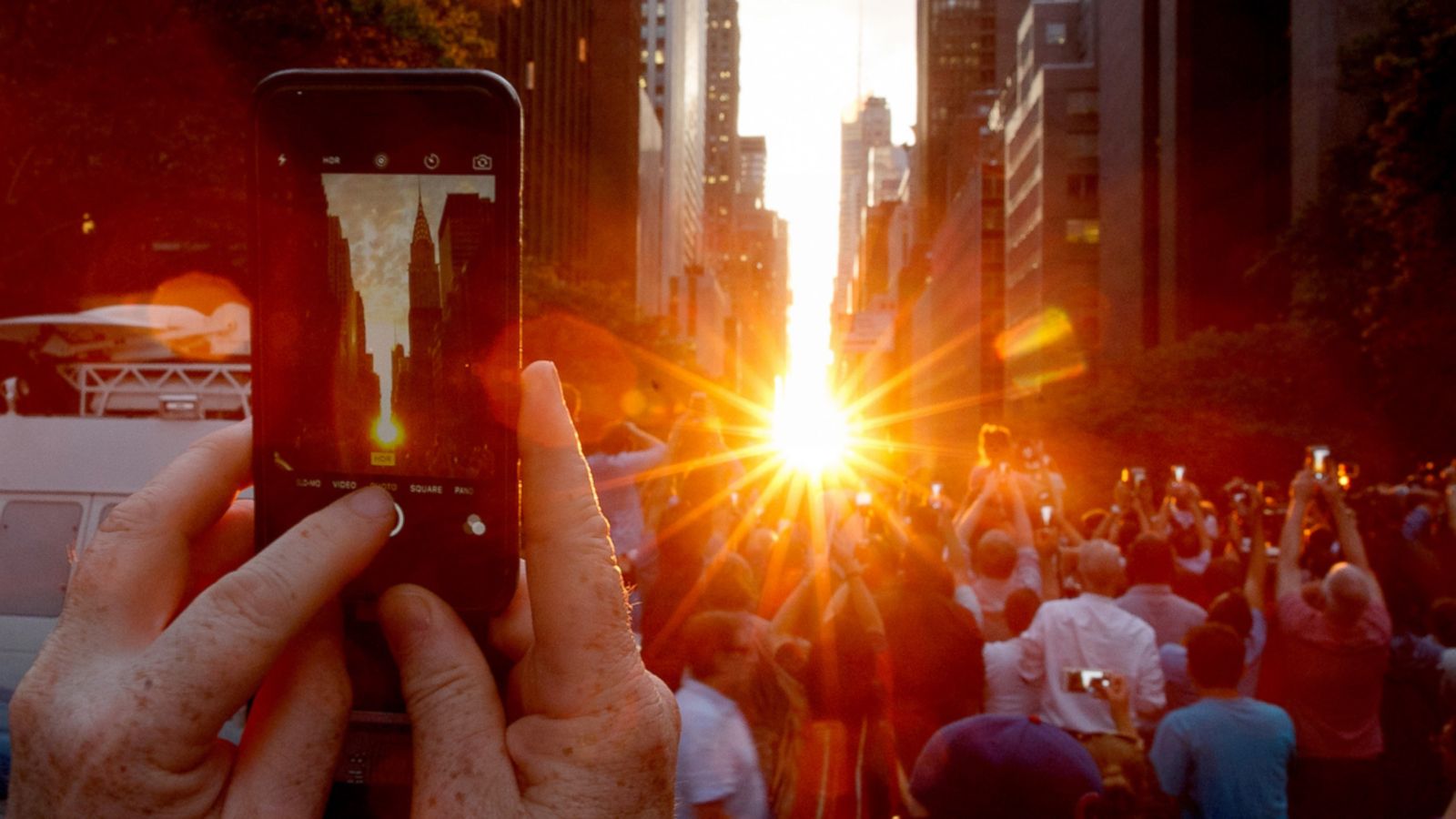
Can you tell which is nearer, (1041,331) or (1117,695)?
(1117,695)

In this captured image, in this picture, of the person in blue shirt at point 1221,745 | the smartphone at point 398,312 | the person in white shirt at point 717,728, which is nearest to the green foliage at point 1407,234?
the person in blue shirt at point 1221,745

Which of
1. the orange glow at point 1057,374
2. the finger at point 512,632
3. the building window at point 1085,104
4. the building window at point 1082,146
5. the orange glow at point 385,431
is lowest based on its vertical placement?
the finger at point 512,632

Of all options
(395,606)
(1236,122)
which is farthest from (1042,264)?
(395,606)

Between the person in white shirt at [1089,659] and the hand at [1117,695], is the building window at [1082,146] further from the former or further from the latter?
the hand at [1117,695]

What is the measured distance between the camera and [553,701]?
4.82ft

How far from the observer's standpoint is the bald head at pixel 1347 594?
21.6ft

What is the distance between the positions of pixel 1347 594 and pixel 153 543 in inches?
265

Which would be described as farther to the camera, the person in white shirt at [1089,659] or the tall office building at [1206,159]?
the tall office building at [1206,159]

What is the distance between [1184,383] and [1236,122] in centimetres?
3288

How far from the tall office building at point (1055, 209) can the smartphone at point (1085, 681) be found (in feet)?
294

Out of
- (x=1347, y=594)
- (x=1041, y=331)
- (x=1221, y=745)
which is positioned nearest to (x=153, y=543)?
(x=1221, y=745)

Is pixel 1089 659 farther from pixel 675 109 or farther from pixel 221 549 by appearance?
pixel 675 109

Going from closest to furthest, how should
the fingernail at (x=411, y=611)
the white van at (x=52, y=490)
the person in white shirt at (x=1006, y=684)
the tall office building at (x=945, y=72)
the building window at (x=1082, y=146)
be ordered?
the fingernail at (x=411, y=611)
the person in white shirt at (x=1006, y=684)
the white van at (x=52, y=490)
the building window at (x=1082, y=146)
the tall office building at (x=945, y=72)

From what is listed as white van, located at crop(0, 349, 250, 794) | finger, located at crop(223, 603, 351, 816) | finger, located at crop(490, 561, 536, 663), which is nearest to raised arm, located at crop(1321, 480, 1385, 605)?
finger, located at crop(490, 561, 536, 663)
